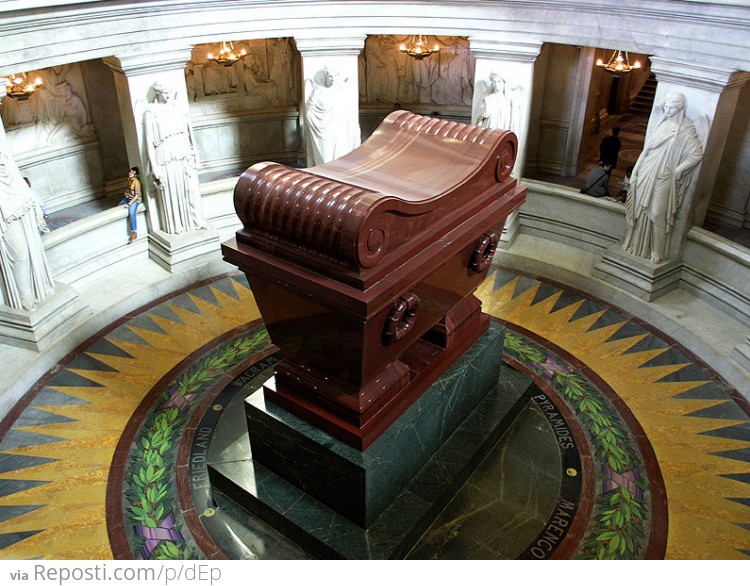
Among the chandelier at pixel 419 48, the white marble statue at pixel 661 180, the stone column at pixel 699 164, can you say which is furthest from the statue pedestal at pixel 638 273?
the chandelier at pixel 419 48

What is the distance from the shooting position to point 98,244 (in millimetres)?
7469

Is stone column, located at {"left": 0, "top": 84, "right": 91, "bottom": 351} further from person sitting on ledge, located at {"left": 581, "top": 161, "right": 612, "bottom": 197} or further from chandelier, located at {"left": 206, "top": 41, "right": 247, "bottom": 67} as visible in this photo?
person sitting on ledge, located at {"left": 581, "top": 161, "right": 612, "bottom": 197}

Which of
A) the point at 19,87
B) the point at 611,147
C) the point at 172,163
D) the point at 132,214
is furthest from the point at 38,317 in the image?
the point at 611,147

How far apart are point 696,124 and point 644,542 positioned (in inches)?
159

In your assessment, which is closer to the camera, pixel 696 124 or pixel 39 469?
pixel 39 469

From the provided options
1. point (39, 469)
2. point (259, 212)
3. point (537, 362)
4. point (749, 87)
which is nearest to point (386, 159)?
point (259, 212)

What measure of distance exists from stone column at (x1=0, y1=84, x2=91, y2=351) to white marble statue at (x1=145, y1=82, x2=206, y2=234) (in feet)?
4.73

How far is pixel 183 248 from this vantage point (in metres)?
7.61

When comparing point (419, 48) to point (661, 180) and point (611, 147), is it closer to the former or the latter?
point (611, 147)

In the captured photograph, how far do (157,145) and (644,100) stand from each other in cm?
859

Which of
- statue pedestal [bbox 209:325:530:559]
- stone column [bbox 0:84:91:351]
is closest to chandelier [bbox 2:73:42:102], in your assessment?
stone column [bbox 0:84:91:351]

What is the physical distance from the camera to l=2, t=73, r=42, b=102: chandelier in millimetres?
7020

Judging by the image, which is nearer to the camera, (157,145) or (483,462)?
(483,462)

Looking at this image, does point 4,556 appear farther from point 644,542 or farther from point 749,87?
point 749,87
